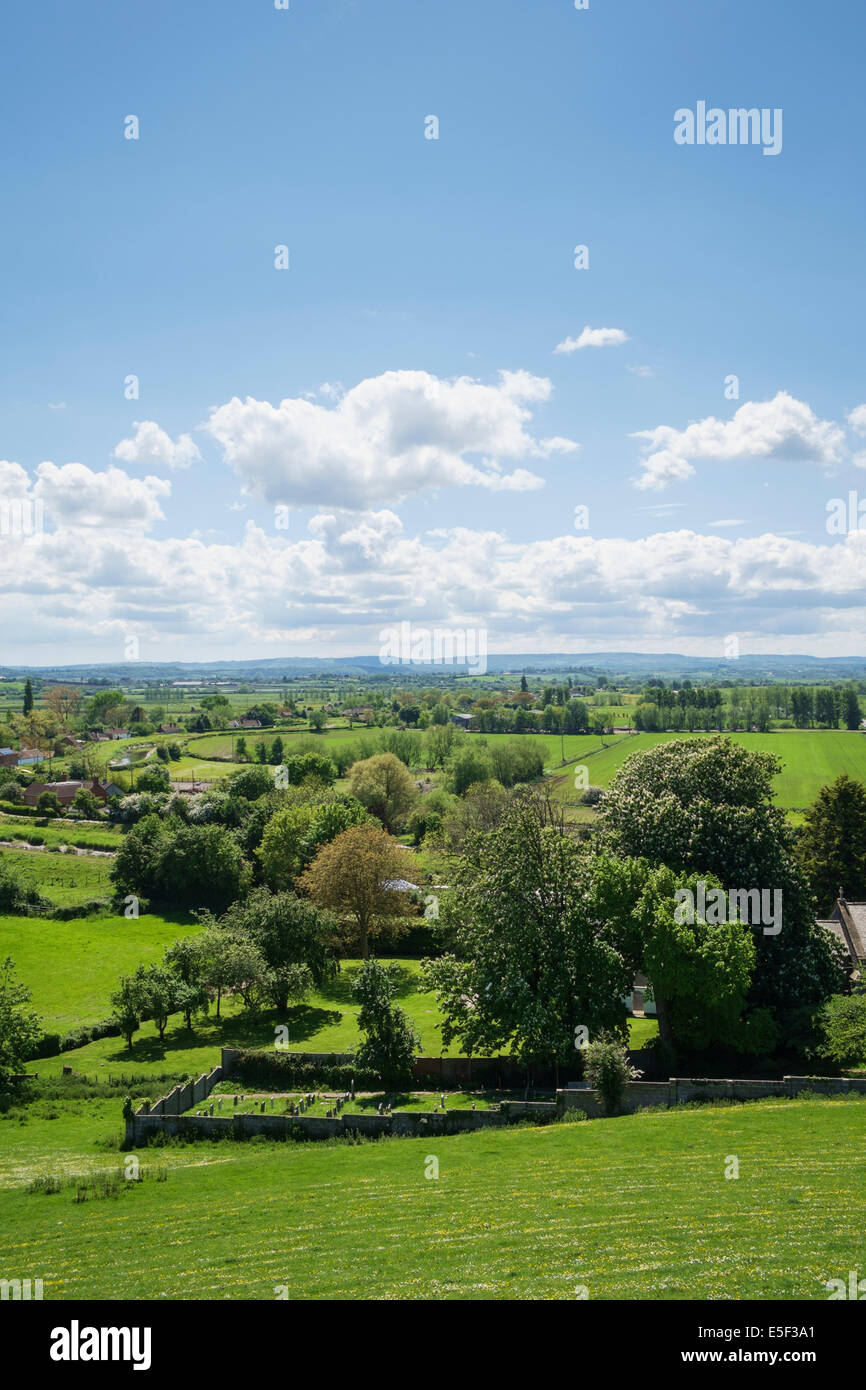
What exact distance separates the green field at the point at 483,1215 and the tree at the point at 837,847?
29353 millimetres

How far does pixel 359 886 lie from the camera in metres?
53.9

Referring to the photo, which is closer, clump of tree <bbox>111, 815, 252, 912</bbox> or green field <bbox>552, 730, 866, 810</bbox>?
clump of tree <bbox>111, 815, 252, 912</bbox>

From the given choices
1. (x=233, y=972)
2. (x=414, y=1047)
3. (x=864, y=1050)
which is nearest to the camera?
(x=864, y=1050)

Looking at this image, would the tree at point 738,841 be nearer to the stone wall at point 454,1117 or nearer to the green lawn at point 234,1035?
the stone wall at point 454,1117

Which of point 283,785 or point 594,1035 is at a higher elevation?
point 283,785

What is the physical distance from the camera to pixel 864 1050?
2802cm

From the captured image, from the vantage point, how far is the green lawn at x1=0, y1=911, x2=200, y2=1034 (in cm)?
4666

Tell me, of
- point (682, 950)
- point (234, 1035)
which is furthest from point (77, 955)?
point (682, 950)

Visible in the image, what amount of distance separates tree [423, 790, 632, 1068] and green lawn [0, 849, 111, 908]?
145ft

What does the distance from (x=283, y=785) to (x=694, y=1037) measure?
162ft

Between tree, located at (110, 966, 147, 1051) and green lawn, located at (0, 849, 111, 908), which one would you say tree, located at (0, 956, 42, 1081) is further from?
green lawn, located at (0, 849, 111, 908)

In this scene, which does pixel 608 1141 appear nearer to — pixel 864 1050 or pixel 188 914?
pixel 864 1050

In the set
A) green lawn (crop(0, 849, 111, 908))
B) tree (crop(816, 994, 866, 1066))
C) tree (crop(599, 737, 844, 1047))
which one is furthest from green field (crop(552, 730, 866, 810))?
green lawn (crop(0, 849, 111, 908))
